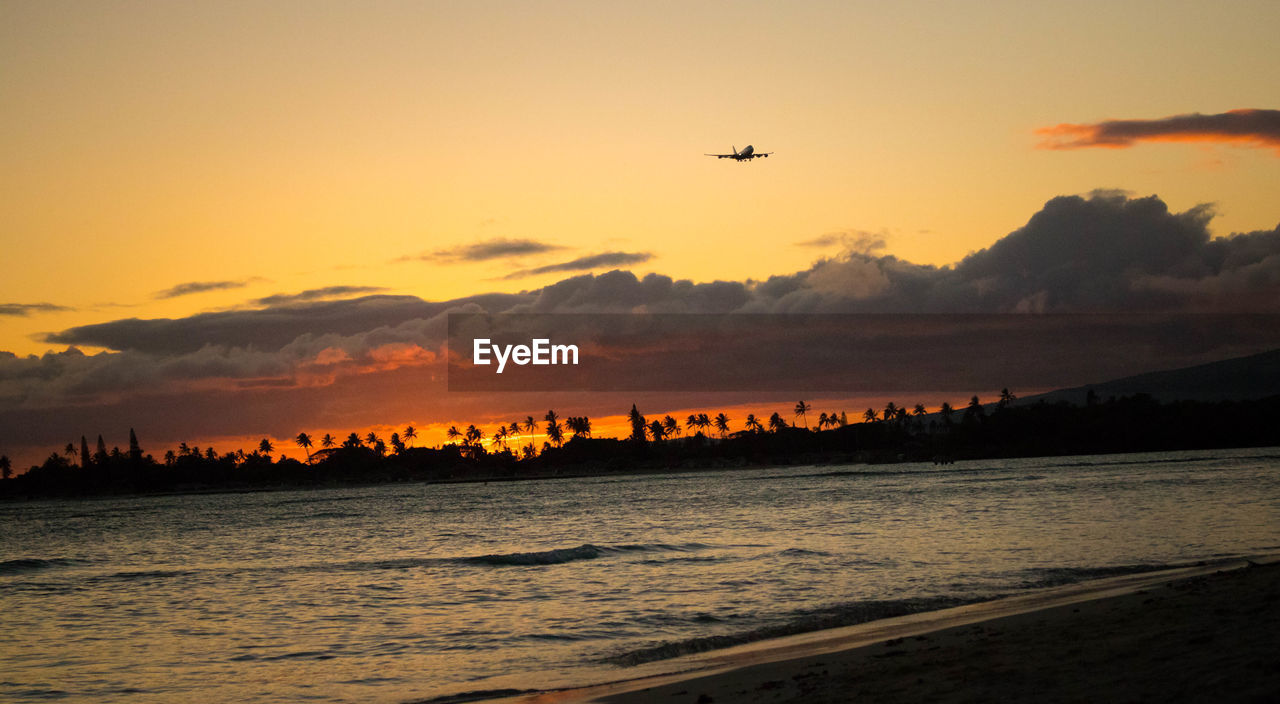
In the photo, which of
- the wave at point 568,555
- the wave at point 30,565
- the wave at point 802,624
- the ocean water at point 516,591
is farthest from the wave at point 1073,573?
the wave at point 30,565

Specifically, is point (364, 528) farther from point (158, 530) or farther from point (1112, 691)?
point (1112, 691)

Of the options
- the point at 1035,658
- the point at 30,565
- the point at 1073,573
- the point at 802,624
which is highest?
the point at 1035,658

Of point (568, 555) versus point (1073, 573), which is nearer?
point (1073, 573)

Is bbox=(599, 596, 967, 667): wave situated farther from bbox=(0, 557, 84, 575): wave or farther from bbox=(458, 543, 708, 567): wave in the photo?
bbox=(0, 557, 84, 575): wave

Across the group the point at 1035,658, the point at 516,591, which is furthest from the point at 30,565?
the point at 1035,658

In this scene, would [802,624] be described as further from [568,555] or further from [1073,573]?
[568,555]

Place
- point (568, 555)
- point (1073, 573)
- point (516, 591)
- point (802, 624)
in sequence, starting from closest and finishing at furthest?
point (802, 624) → point (1073, 573) → point (516, 591) → point (568, 555)
